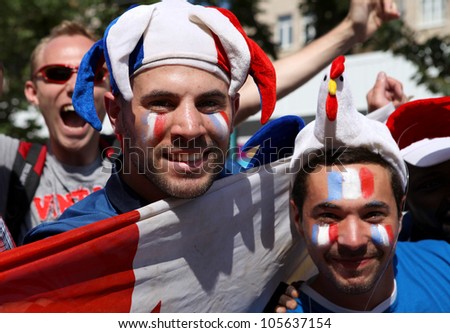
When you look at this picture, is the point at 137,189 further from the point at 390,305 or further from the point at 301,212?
the point at 390,305

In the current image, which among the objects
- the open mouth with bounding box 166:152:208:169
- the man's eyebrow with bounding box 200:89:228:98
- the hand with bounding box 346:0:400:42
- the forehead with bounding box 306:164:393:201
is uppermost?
the man's eyebrow with bounding box 200:89:228:98

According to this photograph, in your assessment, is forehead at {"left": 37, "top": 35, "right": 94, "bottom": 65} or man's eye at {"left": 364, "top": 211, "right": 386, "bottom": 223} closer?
man's eye at {"left": 364, "top": 211, "right": 386, "bottom": 223}

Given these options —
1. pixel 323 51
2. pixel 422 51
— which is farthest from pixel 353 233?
pixel 422 51

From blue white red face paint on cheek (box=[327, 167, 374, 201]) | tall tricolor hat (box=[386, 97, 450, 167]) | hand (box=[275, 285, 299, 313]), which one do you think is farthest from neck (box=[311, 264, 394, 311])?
tall tricolor hat (box=[386, 97, 450, 167])

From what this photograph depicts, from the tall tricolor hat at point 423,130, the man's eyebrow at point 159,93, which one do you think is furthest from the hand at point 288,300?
the man's eyebrow at point 159,93

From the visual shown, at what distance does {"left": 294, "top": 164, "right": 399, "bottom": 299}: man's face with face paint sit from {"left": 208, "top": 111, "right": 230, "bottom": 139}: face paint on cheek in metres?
0.39

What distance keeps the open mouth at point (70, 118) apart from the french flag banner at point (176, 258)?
1304 mm

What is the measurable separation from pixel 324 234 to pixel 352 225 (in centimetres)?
10

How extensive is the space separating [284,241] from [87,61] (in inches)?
42.1

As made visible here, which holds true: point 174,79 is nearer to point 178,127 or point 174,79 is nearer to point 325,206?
point 178,127

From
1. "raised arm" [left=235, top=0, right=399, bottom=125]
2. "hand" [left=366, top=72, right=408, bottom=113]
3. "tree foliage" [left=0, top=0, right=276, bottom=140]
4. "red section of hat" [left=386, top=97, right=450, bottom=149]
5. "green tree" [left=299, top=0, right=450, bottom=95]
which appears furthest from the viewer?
"tree foliage" [left=0, top=0, right=276, bottom=140]

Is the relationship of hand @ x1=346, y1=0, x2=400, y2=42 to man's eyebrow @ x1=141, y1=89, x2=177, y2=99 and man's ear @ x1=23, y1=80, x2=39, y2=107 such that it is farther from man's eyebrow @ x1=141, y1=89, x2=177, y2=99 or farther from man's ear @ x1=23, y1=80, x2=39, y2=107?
man's ear @ x1=23, y1=80, x2=39, y2=107

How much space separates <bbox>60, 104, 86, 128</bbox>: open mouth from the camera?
3.50 meters

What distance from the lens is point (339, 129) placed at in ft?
7.52
